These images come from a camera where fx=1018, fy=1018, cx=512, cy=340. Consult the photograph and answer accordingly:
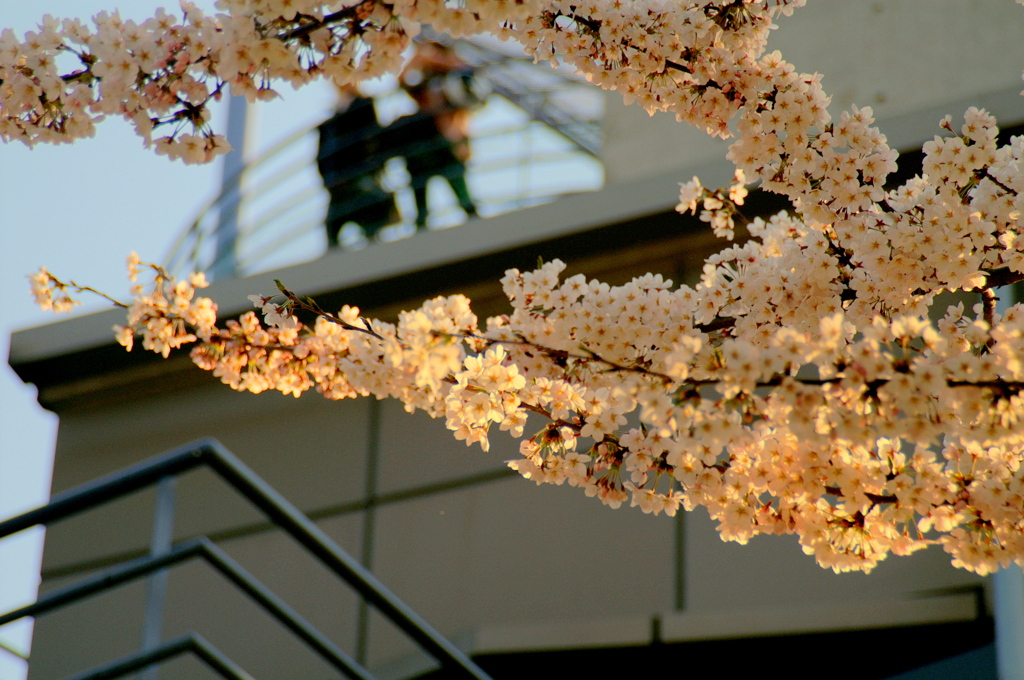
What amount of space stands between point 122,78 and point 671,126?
4.12m

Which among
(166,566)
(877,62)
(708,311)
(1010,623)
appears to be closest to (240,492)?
(166,566)

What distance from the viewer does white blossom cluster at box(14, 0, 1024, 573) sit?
203 cm

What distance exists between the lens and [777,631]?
4391 millimetres

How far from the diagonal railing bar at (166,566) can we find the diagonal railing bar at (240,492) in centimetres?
17

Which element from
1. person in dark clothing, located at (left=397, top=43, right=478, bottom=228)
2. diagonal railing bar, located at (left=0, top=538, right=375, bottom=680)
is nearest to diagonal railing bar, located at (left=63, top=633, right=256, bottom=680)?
diagonal railing bar, located at (left=0, top=538, right=375, bottom=680)

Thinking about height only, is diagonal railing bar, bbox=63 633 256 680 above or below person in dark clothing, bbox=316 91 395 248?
below

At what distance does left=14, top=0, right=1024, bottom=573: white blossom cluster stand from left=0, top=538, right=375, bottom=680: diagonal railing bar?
67 cm

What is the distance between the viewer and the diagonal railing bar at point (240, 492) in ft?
7.86

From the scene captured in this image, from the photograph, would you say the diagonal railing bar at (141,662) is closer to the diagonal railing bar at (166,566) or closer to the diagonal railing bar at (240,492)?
the diagonal railing bar at (166,566)

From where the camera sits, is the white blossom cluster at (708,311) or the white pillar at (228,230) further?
the white pillar at (228,230)

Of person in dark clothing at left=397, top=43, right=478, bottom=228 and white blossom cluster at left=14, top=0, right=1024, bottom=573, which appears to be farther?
person in dark clothing at left=397, top=43, right=478, bottom=228

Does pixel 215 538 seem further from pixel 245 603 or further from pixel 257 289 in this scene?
pixel 257 289

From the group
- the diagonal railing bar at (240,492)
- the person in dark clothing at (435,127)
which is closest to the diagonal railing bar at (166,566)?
the diagonal railing bar at (240,492)

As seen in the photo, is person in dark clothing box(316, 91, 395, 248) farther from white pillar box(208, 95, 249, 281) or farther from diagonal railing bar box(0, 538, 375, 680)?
diagonal railing bar box(0, 538, 375, 680)
